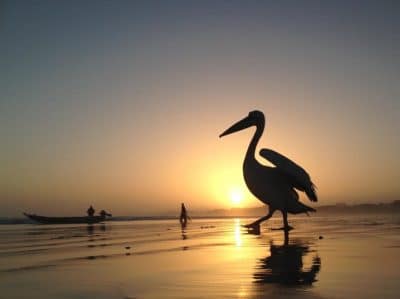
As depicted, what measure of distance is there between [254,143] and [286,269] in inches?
521

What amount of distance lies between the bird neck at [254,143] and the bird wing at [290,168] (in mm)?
Result: 1662

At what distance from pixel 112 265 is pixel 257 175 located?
10260mm

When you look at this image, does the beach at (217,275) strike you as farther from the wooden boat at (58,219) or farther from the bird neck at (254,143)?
the wooden boat at (58,219)

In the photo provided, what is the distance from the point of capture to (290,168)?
17.5 m

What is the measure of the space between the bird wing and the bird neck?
1.66m

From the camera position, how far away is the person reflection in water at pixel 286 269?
6487 millimetres

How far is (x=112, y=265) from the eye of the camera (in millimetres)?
9242

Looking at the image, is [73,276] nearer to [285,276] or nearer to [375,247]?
[285,276]

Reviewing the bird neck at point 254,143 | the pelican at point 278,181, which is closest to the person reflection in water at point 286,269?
the pelican at point 278,181

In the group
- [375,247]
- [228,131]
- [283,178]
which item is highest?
[228,131]

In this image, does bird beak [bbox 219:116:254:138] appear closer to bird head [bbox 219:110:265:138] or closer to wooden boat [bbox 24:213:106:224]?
bird head [bbox 219:110:265:138]

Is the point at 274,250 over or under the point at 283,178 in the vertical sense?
under

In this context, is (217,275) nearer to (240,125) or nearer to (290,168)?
(290,168)

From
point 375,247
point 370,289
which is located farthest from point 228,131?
point 370,289
